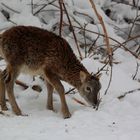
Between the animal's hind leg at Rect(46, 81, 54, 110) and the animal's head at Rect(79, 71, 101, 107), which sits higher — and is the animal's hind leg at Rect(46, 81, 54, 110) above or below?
below

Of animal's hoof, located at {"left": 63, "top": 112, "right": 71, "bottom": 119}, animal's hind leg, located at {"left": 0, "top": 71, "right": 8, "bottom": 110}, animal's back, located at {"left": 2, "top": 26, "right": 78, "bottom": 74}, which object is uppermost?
animal's back, located at {"left": 2, "top": 26, "right": 78, "bottom": 74}

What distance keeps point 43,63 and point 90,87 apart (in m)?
0.74

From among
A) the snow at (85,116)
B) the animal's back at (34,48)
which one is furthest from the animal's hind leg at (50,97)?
the animal's back at (34,48)

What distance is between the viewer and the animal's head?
740 cm

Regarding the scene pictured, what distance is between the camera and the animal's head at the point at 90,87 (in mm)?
7398

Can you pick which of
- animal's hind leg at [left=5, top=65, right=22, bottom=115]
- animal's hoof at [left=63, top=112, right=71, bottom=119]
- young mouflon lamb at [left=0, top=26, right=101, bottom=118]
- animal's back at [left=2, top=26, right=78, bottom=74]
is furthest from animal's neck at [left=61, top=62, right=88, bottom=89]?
animal's hind leg at [left=5, top=65, right=22, bottom=115]

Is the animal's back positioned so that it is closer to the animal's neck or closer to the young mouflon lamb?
the young mouflon lamb

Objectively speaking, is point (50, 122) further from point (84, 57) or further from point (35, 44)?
point (84, 57)

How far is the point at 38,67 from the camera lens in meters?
7.42

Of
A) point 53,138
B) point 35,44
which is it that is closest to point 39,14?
point 35,44

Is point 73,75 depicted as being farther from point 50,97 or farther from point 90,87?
point 50,97

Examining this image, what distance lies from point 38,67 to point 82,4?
12.5ft

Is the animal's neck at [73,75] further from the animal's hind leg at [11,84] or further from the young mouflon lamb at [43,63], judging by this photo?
the animal's hind leg at [11,84]

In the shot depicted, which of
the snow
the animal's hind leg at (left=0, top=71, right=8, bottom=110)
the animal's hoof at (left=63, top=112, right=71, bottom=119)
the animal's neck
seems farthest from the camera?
the animal's neck
